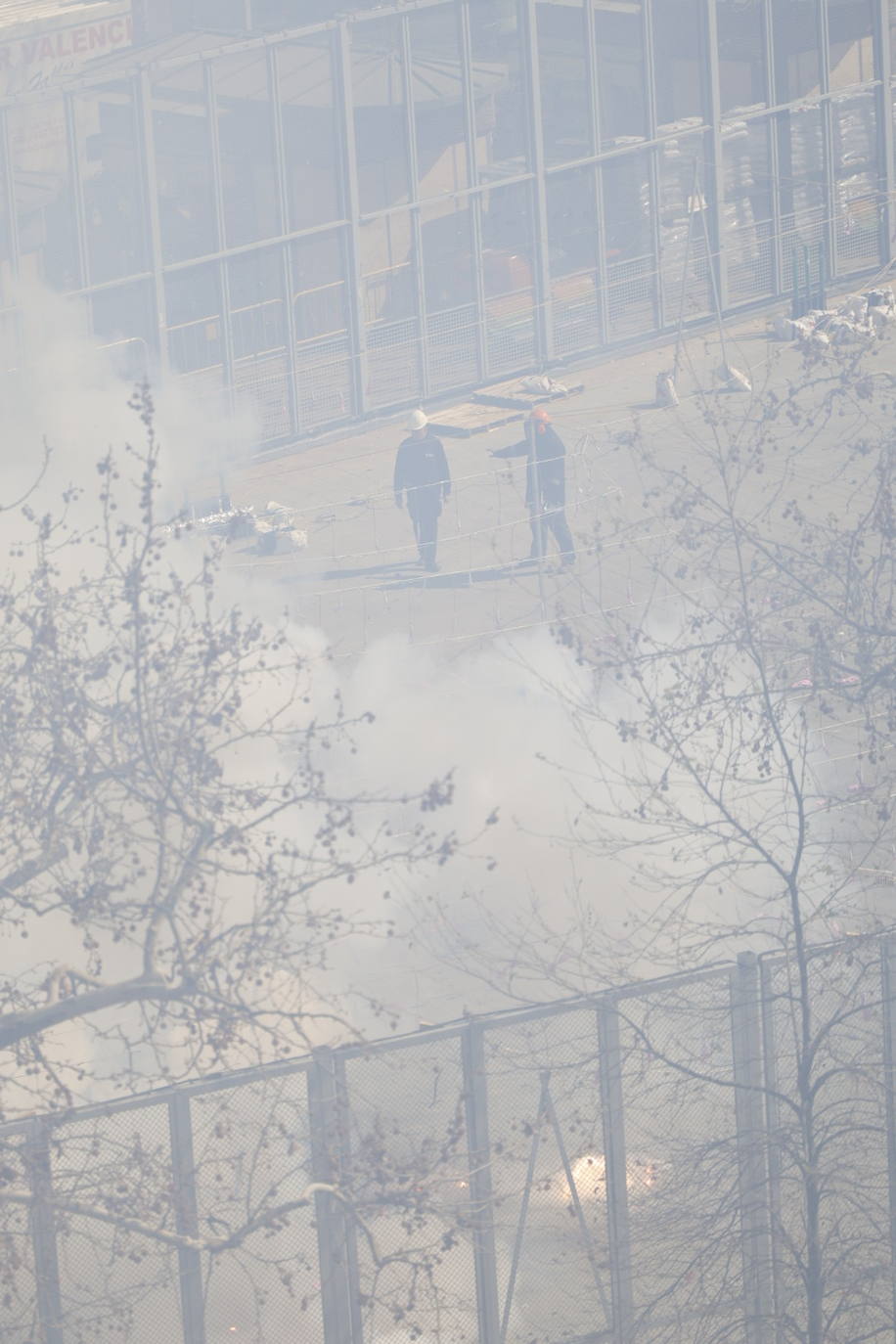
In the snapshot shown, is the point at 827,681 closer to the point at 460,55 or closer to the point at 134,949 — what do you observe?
the point at 134,949

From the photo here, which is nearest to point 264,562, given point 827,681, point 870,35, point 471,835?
point 471,835

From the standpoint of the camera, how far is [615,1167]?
8625 mm

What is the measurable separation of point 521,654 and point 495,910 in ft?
11.6

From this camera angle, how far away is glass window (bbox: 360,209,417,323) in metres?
22.5

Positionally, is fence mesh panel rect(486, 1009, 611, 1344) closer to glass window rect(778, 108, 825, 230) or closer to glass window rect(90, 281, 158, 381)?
glass window rect(90, 281, 158, 381)

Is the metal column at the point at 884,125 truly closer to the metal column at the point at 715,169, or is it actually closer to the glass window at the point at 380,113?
the metal column at the point at 715,169

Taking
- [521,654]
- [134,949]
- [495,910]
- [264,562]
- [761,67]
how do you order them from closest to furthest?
[134,949] → [495,910] → [521,654] → [264,562] → [761,67]

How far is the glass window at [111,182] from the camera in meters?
21.0

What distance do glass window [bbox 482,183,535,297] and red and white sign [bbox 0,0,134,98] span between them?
803cm

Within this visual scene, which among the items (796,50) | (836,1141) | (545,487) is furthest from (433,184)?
(836,1141)

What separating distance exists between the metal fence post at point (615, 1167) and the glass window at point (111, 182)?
14.3 m

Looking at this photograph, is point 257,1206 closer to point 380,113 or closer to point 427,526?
point 427,526

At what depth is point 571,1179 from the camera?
8430 millimetres

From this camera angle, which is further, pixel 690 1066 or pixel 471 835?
pixel 471 835
